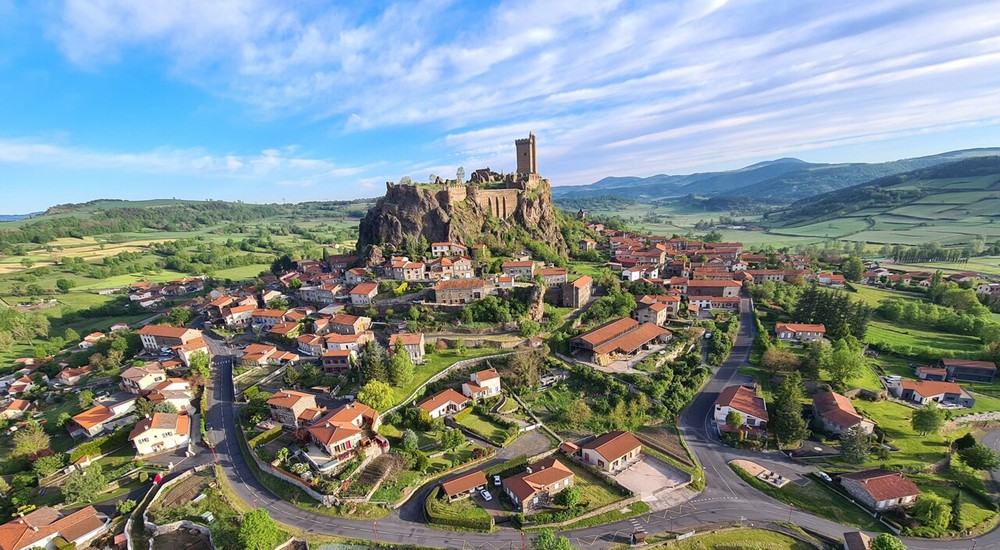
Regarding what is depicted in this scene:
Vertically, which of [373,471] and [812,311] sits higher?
[812,311]

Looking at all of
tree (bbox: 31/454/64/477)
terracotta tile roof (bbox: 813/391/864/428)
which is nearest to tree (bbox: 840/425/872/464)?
terracotta tile roof (bbox: 813/391/864/428)

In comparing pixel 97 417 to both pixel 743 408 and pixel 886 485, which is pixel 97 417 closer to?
pixel 743 408

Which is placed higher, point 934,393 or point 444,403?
point 444,403

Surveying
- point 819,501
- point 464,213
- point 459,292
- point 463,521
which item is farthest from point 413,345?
point 819,501

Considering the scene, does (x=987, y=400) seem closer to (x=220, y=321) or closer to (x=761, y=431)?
(x=761, y=431)

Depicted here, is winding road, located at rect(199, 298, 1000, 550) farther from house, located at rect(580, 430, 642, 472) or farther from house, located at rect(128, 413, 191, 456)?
house, located at rect(580, 430, 642, 472)

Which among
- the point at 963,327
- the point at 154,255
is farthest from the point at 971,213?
the point at 154,255
